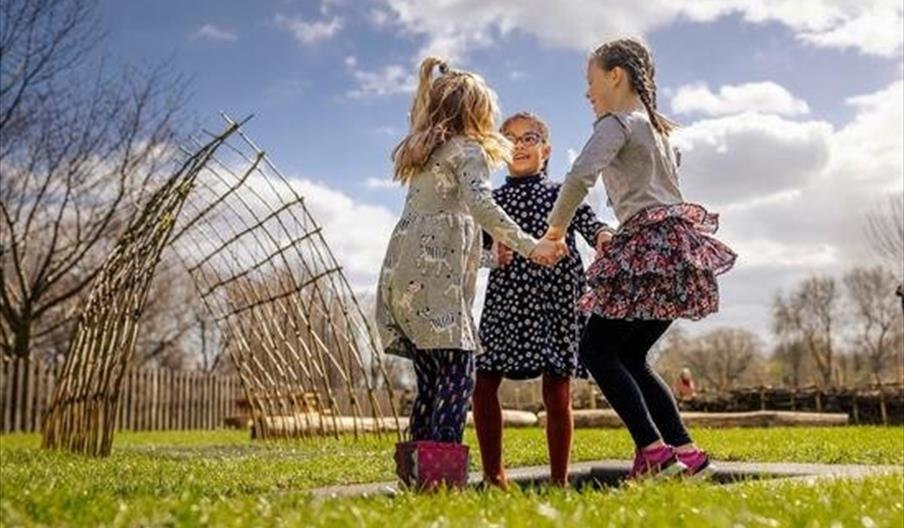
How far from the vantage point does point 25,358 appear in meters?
18.1

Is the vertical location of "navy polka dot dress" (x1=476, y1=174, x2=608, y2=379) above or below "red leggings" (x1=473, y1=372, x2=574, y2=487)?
above

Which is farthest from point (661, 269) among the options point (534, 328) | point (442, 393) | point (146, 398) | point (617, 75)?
point (146, 398)

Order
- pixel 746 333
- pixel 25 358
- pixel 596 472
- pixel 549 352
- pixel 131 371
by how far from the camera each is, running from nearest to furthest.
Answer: pixel 549 352, pixel 596 472, pixel 25 358, pixel 131 371, pixel 746 333

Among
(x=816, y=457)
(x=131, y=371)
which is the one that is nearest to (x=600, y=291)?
(x=816, y=457)

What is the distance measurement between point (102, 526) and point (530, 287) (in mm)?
2332

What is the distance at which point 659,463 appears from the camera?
3441mm

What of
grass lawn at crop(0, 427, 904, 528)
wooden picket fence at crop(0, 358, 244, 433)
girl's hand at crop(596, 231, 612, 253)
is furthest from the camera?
wooden picket fence at crop(0, 358, 244, 433)

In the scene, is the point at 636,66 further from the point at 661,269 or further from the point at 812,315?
the point at 812,315

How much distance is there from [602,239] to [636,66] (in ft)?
2.26

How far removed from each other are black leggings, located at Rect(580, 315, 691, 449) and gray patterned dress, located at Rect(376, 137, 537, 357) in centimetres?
41

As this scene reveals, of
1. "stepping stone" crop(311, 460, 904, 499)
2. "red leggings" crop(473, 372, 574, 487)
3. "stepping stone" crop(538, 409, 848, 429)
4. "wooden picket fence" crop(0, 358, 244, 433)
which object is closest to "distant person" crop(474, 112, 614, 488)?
"red leggings" crop(473, 372, 574, 487)

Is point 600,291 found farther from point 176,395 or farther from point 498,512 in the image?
point 176,395

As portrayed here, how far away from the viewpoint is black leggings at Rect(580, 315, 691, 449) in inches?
137

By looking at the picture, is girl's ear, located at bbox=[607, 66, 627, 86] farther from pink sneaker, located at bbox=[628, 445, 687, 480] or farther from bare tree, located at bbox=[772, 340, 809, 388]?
bare tree, located at bbox=[772, 340, 809, 388]
